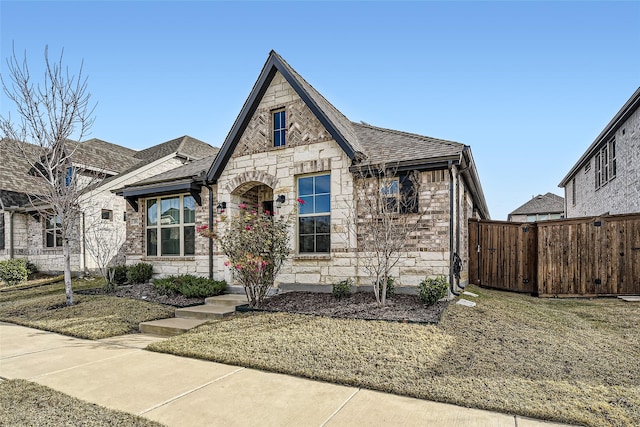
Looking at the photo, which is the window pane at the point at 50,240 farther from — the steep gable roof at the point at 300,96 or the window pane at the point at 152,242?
the steep gable roof at the point at 300,96

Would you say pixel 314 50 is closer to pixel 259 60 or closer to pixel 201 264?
pixel 259 60

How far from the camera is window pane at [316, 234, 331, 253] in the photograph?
8.66 metres

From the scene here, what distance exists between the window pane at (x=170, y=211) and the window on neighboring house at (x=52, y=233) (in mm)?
7916

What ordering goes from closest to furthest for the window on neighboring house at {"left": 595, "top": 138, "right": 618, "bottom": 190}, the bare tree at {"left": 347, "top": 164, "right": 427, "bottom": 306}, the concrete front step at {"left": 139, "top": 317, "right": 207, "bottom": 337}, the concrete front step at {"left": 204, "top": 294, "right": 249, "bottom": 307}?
the concrete front step at {"left": 139, "top": 317, "right": 207, "bottom": 337}, the bare tree at {"left": 347, "top": 164, "right": 427, "bottom": 306}, the concrete front step at {"left": 204, "top": 294, "right": 249, "bottom": 307}, the window on neighboring house at {"left": 595, "top": 138, "right": 618, "bottom": 190}

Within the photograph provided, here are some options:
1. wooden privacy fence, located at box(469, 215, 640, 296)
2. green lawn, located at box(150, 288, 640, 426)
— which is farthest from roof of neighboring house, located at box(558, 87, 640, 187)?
green lawn, located at box(150, 288, 640, 426)

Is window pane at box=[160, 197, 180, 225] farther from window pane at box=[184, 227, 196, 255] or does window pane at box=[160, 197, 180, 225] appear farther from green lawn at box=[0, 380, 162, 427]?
green lawn at box=[0, 380, 162, 427]

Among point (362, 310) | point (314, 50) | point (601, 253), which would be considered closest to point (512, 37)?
point (314, 50)

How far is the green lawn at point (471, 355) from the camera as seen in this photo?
3.29 metres

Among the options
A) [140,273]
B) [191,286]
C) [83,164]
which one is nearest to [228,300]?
[191,286]

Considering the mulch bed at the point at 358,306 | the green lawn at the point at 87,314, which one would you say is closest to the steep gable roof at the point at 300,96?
the mulch bed at the point at 358,306

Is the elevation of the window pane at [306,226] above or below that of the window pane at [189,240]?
above

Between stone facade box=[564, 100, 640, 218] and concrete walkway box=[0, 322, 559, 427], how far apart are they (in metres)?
11.7

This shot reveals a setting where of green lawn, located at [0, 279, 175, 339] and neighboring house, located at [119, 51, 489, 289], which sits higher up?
neighboring house, located at [119, 51, 489, 289]

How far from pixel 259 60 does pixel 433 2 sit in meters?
4.67
